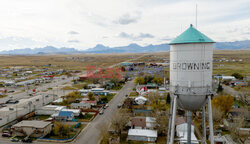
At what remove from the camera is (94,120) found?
29.4m

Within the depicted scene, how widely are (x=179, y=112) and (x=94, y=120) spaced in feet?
52.1

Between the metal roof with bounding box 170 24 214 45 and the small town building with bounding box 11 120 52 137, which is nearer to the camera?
the metal roof with bounding box 170 24 214 45

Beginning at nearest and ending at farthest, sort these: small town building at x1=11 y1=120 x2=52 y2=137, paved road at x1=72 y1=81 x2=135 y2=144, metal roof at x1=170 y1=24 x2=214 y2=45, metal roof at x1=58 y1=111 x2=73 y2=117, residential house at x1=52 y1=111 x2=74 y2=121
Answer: metal roof at x1=170 y1=24 x2=214 y2=45 → paved road at x1=72 y1=81 x2=135 y2=144 → small town building at x1=11 y1=120 x2=52 y2=137 → residential house at x1=52 y1=111 x2=74 y2=121 → metal roof at x1=58 y1=111 x2=73 y2=117

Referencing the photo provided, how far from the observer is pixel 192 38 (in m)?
10.1

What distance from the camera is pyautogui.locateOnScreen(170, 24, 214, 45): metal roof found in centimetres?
998

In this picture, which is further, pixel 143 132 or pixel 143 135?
pixel 143 132

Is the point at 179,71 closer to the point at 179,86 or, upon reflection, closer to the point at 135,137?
the point at 179,86

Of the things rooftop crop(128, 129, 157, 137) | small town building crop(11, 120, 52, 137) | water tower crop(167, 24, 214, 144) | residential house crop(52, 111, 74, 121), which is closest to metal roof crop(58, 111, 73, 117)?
residential house crop(52, 111, 74, 121)

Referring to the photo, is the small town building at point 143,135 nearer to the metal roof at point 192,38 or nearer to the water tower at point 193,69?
the water tower at point 193,69

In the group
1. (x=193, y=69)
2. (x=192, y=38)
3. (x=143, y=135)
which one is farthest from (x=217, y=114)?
(x=192, y=38)

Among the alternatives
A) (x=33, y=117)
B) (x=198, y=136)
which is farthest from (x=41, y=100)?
(x=198, y=136)

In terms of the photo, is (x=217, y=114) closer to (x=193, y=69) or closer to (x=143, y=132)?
(x=143, y=132)

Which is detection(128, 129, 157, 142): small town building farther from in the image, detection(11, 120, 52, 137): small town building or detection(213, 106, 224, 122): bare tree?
detection(11, 120, 52, 137): small town building

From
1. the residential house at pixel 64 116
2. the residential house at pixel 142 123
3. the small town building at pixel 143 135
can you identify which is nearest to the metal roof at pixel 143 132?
the small town building at pixel 143 135
